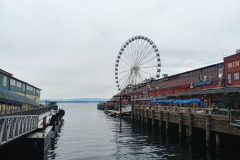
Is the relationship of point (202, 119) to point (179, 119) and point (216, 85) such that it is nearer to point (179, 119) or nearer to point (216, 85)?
point (179, 119)

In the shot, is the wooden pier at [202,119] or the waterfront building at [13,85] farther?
the waterfront building at [13,85]

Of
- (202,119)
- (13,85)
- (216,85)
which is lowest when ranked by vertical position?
(202,119)

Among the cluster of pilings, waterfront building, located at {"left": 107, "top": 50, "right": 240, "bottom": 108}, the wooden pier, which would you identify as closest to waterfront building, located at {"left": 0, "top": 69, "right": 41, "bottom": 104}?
the cluster of pilings

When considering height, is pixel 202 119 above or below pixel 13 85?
below

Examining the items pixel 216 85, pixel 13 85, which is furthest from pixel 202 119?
pixel 13 85

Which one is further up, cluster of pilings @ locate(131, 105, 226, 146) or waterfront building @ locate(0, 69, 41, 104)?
waterfront building @ locate(0, 69, 41, 104)

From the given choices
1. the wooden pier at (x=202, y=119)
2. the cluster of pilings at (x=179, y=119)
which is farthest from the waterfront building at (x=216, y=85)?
the cluster of pilings at (x=179, y=119)

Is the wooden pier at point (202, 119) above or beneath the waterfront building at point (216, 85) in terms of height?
beneath

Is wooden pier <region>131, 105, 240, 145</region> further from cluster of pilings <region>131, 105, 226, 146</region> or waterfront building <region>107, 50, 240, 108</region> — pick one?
waterfront building <region>107, 50, 240, 108</region>

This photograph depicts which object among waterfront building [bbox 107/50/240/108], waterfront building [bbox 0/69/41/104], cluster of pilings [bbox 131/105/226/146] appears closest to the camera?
cluster of pilings [bbox 131/105/226/146]

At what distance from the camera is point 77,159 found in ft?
77.4

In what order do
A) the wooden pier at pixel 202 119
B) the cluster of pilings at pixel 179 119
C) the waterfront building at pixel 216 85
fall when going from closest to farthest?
the wooden pier at pixel 202 119, the cluster of pilings at pixel 179 119, the waterfront building at pixel 216 85

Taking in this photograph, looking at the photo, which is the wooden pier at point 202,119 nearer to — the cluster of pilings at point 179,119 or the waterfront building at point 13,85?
the cluster of pilings at point 179,119

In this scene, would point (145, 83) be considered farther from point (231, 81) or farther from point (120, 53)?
point (231, 81)
